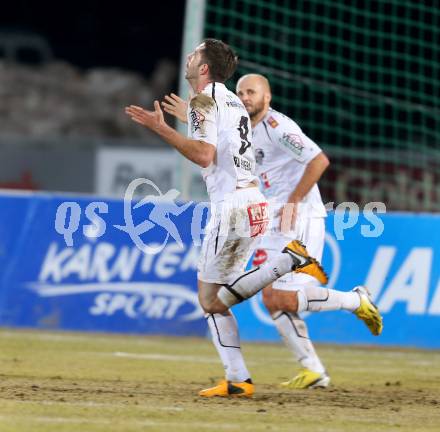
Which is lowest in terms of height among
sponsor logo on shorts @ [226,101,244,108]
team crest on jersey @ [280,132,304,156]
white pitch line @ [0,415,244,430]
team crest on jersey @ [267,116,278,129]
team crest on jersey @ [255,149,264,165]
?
white pitch line @ [0,415,244,430]

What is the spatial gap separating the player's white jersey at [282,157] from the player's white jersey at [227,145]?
1.05m

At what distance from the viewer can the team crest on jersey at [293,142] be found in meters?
8.41

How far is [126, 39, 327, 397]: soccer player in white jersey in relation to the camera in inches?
286

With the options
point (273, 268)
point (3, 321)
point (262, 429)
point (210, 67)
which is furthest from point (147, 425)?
point (3, 321)

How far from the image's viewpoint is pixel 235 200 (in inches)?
287

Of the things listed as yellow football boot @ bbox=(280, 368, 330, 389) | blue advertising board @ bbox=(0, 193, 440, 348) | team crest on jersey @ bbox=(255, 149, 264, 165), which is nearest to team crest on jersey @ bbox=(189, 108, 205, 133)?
team crest on jersey @ bbox=(255, 149, 264, 165)

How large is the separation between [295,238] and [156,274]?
3.51 m

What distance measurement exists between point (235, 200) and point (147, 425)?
5.90 ft

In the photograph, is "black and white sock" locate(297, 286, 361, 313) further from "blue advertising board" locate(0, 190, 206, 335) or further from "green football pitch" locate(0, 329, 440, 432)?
"blue advertising board" locate(0, 190, 206, 335)

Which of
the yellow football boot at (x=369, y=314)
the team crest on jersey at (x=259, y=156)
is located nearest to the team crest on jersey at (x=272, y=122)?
the team crest on jersey at (x=259, y=156)

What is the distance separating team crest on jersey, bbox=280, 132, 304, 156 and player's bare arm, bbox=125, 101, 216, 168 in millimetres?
1562

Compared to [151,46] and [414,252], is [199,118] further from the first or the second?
[151,46]

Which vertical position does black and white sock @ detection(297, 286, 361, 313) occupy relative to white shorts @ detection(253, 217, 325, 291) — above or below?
below

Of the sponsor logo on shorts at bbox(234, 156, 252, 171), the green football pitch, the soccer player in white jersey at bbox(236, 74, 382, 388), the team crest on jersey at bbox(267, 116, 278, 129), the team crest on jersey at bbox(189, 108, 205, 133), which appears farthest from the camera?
the team crest on jersey at bbox(267, 116, 278, 129)
